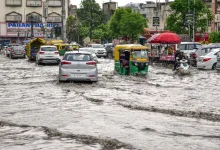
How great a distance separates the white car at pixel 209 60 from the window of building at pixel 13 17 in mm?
80210

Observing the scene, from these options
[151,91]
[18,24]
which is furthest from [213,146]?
[18,24]

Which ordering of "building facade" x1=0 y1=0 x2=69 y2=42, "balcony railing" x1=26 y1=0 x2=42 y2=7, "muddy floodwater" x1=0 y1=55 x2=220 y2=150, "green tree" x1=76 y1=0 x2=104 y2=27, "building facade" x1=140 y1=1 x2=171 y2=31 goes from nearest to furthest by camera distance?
"muddy floodwater" x1=0 y1=55 x2=220 y2=150, "building facade" x1=0 y1=0 x2=69 y2=42, "building facade" x1=140 y1=1 x2=171 y2=31, "balcony railing" x1=26 y1=0 x2=42 y2=7, "green tree" x1=76 y1=0 x2=104 y2=27

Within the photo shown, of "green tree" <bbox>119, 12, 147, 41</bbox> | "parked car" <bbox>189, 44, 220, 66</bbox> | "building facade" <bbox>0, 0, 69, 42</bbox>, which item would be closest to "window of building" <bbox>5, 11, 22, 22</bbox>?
"building facade" <bbox>0, 0, 69, 42</bbox>

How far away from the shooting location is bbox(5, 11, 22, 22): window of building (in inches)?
4466

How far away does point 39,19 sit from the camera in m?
116

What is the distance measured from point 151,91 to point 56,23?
94.4m

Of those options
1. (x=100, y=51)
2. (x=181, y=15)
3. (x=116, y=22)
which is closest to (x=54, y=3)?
(x=116, y=22)

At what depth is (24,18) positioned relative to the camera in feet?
379

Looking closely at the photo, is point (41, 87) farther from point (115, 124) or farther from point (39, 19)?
point (39, 19)

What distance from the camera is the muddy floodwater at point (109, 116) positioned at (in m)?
11.8

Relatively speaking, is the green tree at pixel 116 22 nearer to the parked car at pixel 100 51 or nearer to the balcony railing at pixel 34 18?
the balcony railing at pixel 34 18

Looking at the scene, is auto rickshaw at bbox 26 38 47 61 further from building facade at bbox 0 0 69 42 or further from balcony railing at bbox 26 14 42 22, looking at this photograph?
balcony railing at bbox 26 14 42 22

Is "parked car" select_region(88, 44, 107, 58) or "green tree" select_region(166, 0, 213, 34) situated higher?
"green tree" select_region(166, 0, 213, 34)

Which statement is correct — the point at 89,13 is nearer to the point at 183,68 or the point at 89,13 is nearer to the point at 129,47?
the point at 183,68
